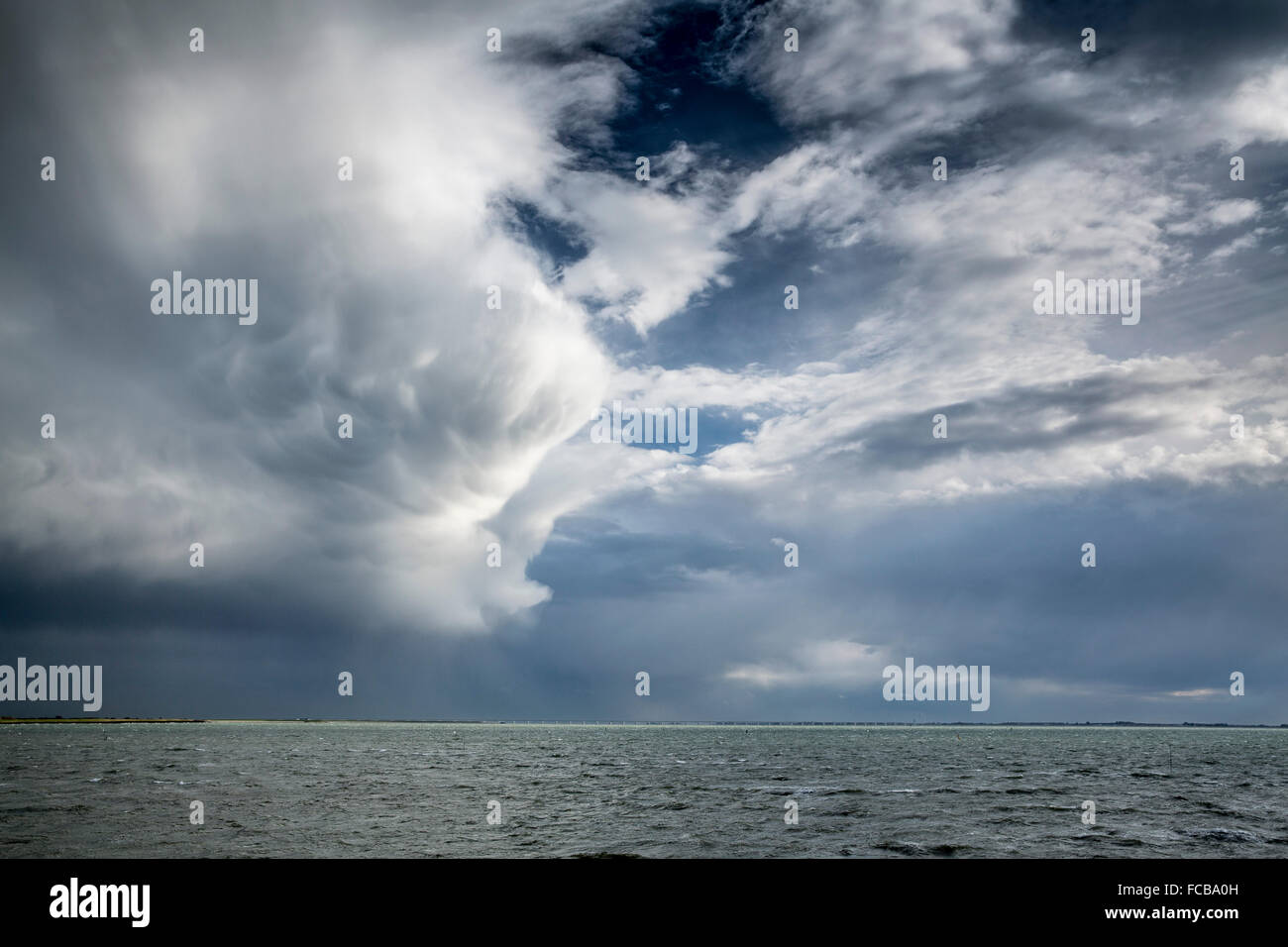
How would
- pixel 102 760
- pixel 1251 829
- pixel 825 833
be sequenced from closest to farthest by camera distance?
1. pixel 825 833
2. pixel 1251 829
3. pixel 102 760

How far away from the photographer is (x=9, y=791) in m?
57.3

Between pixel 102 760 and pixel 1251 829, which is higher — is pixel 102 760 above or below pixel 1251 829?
below
